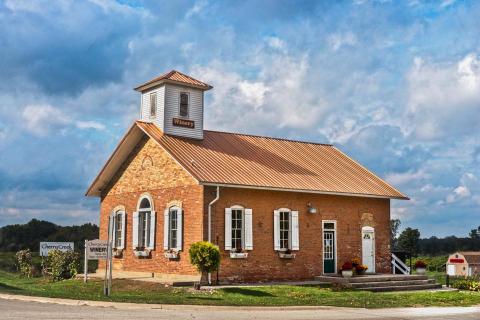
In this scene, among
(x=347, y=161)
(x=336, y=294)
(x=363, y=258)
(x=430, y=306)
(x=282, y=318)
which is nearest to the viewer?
(x=282, y=318)

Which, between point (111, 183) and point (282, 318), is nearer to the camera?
point (282, 318)

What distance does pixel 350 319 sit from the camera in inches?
632

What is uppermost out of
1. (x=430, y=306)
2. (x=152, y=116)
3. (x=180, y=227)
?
(x=152, y=116)

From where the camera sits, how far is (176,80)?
28281mm

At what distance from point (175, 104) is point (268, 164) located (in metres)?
4.83

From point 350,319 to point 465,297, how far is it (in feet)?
29.2

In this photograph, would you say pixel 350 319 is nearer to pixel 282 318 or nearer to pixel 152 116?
pixel 282 318

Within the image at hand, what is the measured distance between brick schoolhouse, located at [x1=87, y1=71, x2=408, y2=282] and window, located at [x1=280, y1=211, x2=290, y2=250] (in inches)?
1.6

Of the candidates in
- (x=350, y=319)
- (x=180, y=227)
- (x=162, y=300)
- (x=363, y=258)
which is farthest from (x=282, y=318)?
(x=363, y=258)

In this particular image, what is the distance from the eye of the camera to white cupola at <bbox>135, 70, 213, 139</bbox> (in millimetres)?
28000

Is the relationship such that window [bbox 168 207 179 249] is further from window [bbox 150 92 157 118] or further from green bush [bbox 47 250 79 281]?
green bush [bbox 47 250 79 281]

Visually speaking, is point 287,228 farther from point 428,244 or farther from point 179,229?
point 428,244

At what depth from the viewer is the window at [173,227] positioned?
2589 centimetres

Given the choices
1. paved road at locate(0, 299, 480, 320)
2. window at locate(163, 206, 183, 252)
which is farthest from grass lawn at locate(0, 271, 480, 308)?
window at locate(163, 206, 183, 252)
